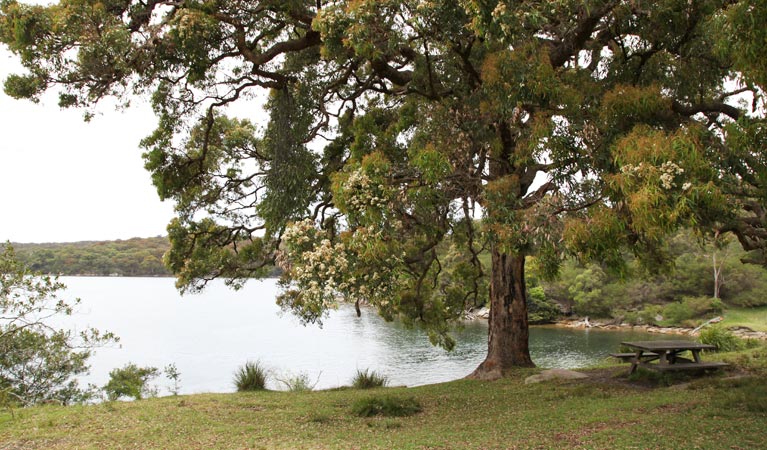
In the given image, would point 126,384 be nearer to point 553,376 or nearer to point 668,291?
point 553,376

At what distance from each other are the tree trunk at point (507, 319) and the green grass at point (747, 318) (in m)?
24.1

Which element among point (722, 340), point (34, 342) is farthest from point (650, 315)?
point (34, 342)

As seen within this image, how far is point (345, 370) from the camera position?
23.2 m

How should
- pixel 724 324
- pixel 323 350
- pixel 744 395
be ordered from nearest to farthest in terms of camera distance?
pixel 744 395 < pixel 323 350 < pixel 724 324

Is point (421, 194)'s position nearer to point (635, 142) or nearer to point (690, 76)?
point (635, 142)

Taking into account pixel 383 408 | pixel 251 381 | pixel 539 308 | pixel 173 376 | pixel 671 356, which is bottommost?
pixel 539 308

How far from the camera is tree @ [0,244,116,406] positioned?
32.4 feet

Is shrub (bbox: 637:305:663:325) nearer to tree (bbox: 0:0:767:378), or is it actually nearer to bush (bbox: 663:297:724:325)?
bush (bbox: 663:297:724:325)

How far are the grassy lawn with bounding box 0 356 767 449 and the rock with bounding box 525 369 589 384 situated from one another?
1.13 ft

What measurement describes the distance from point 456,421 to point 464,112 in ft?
13.9

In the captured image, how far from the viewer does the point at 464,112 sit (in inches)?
318

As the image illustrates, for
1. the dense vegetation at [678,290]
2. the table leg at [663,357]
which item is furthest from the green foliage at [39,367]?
the dense vegetation at [678,290]

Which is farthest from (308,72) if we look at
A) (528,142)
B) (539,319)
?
(539,319)

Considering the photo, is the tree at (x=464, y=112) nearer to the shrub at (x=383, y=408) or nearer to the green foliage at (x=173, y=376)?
the shrub at (x=383, y=408)
